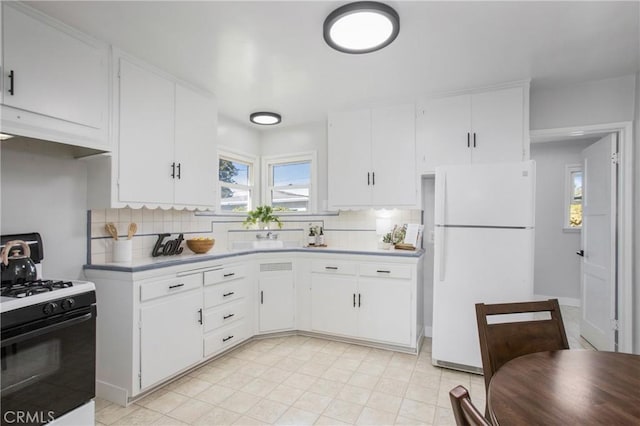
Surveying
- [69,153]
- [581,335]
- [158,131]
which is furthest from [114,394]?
[581,335]

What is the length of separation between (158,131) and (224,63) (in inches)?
29.9

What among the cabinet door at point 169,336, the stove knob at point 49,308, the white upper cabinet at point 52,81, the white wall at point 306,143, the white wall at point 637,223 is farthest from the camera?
the white wall at point 306,143

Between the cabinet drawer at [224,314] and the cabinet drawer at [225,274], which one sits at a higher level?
the cabinet drawer at [225,274]

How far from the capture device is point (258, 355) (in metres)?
2.97

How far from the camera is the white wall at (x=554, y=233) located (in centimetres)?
471

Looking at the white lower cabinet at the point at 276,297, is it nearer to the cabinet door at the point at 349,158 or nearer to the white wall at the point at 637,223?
the cabinet door at the point at 349,158

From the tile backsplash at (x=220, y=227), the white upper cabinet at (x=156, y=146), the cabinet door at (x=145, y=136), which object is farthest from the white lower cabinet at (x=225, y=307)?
the cabinet door at (x=145, y=136)

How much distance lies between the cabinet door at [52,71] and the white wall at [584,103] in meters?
→ 3.51

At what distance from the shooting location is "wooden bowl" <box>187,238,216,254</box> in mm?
3014

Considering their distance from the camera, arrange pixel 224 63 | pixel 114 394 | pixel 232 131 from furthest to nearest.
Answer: pixel 232 131 < pixel 224 63 < pixel 114 394

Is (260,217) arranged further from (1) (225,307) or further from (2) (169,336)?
(2) (169,336)

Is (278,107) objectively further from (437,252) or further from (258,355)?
(258,355)

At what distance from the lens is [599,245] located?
301cm

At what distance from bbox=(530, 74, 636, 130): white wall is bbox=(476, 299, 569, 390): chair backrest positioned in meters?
2.18
